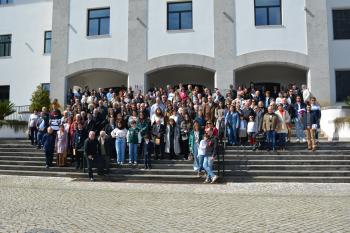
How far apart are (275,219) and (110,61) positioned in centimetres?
1877

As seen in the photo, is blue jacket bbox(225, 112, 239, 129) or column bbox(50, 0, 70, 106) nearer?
blue jacket bbox(225, 112, 239, 129)

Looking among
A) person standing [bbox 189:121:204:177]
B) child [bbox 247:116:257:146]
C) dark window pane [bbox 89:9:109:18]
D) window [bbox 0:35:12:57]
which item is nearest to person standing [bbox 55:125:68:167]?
person standing [bbox 189:121:204:177]

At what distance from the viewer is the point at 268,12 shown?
78.0 feet

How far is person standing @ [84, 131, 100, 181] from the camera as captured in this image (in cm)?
1451

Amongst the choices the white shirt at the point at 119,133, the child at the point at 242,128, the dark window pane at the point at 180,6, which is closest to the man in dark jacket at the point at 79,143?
the white shirt at the point at 119,133

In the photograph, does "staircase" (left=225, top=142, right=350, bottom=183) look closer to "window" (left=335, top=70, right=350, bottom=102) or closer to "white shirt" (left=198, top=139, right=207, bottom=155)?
"white shirt" (left=198, top=139, right=207, bottom=155)

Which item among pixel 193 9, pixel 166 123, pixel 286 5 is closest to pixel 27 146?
pixel 166 123

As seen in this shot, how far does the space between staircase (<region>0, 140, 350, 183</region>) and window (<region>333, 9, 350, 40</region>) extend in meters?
10.0

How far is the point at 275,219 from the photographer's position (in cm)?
824

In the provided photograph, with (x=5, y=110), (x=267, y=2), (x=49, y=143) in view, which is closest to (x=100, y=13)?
(x=5, y=110)

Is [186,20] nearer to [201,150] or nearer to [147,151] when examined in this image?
[147,151]

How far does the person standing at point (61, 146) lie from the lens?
629 inches

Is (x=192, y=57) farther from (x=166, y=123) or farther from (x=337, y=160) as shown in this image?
(x=337, y=160)

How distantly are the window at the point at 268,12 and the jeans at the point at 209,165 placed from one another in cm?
1269
